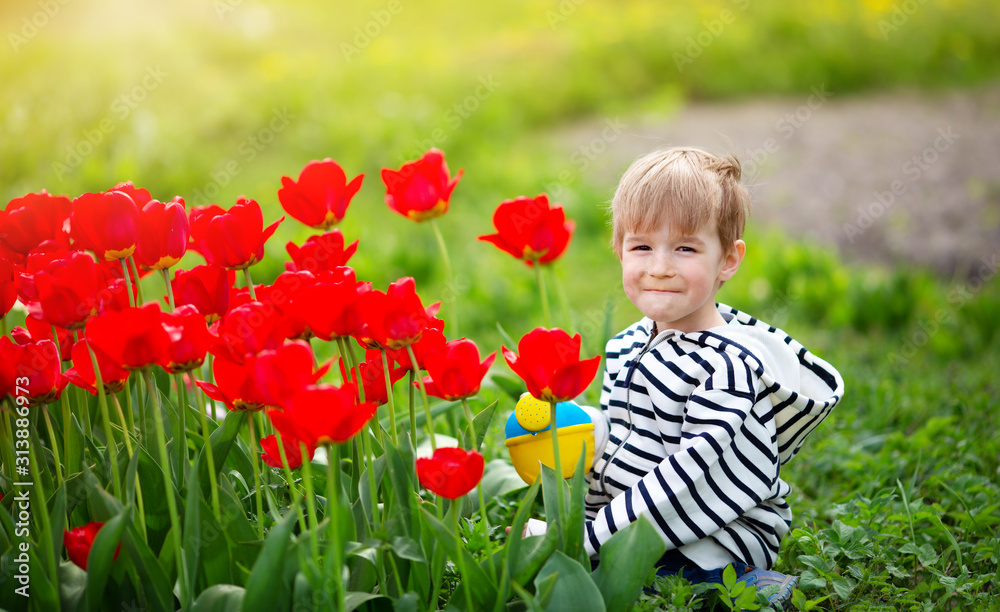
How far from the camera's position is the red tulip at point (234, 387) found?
1.16m

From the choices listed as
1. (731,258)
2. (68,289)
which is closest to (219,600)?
(68,289)

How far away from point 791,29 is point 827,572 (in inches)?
273

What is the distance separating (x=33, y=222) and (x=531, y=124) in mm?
5429

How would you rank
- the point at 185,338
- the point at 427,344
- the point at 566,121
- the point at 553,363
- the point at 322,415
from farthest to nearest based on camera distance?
the point at 566,121, the point at 427,344, the point at 553,363, the point at 185,338, the point at 322,415

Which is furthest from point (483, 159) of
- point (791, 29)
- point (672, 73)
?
point (791, 29)

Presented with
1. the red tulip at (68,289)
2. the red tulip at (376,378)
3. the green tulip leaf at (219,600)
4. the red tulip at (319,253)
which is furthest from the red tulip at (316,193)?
the green tulip leaf at (219,600)

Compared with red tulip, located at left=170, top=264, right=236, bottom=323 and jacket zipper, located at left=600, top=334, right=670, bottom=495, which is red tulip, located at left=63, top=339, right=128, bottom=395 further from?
jacket zipper, located at left=600, top=334, right=670, bottom=495

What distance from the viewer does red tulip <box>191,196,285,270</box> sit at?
135 centimetres

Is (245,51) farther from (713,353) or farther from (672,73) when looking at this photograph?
(713,353)

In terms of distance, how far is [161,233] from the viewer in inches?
51.7

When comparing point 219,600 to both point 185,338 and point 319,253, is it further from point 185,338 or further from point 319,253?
point 319,253

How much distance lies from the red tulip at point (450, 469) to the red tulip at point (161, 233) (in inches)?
21.3

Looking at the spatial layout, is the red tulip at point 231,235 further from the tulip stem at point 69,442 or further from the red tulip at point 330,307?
the tulip stem at point 69,442

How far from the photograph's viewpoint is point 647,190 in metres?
1.55
